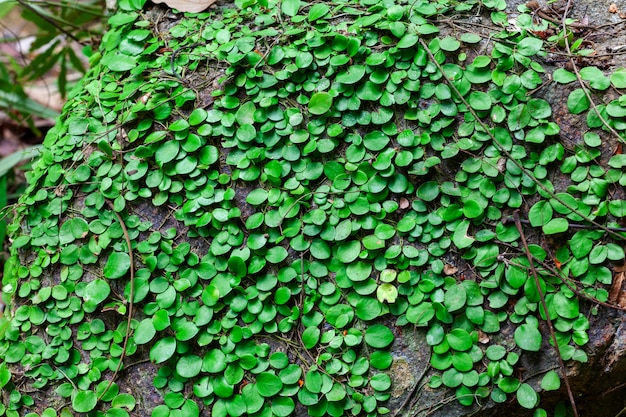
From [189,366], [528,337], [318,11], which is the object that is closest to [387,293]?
[528,337]

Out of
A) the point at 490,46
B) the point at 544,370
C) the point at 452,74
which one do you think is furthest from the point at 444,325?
the point at 490,46

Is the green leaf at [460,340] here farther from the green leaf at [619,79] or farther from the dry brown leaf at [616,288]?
the green leaf at [619,79]

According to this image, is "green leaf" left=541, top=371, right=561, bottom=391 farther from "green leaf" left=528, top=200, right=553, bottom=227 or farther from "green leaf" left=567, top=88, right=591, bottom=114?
"green leaf" left=567, top=88, right=591, bottom=114

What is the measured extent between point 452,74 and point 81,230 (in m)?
1.24

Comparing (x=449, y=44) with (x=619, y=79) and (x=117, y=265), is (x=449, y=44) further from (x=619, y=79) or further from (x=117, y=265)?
(x=117, y=265)

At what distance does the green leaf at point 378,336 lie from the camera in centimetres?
149

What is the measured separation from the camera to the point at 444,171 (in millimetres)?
1567

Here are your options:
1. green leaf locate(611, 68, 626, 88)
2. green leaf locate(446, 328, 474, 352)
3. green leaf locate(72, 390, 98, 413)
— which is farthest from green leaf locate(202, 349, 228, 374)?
green leaf locate(611, 68, 626, 88)

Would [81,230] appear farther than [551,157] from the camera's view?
Yes

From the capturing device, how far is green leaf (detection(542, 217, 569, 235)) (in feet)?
4.81

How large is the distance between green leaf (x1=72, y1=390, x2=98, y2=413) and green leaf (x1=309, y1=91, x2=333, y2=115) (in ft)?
3.50

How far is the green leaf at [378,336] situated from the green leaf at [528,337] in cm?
34

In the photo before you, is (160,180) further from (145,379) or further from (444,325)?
(444,325)

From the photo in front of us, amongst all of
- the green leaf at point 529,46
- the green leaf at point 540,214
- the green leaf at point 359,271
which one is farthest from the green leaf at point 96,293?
the green leaf at point 529,46
